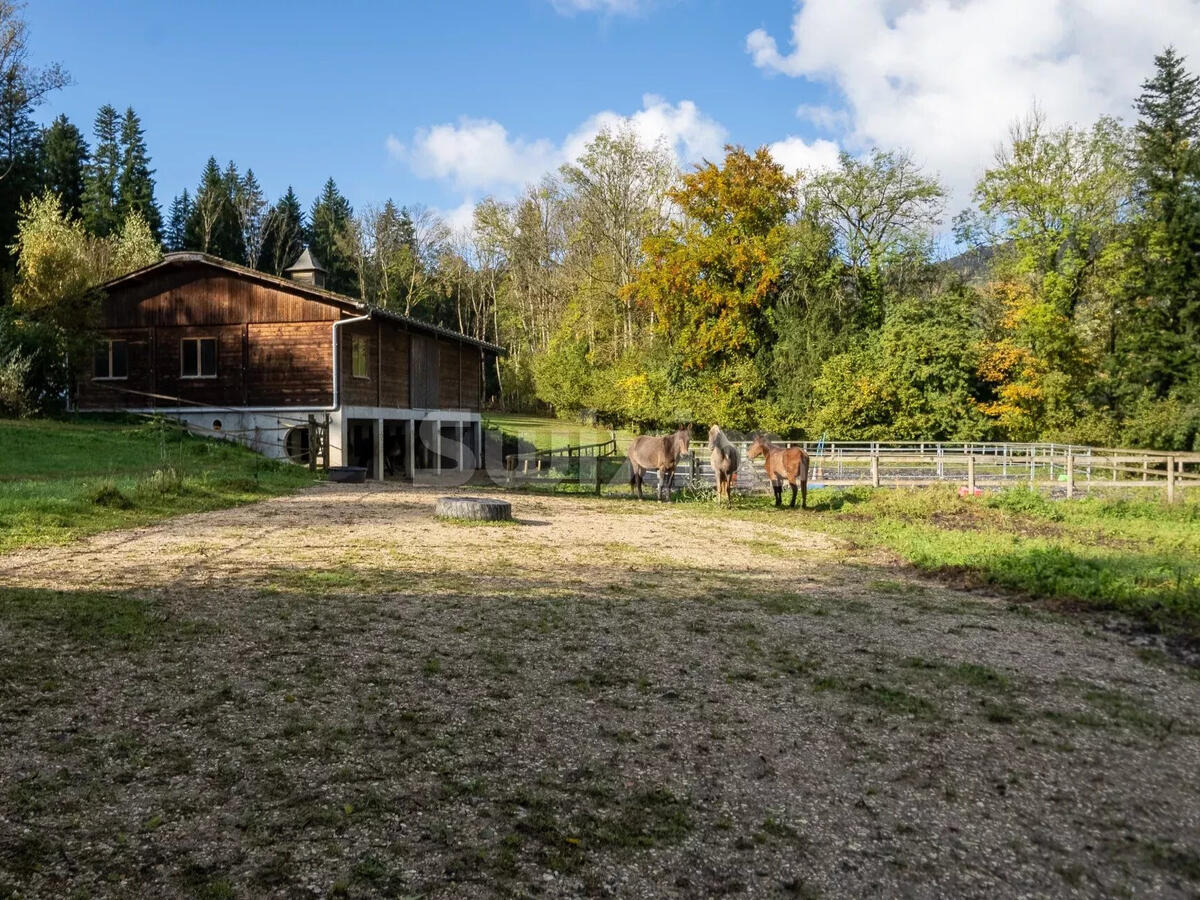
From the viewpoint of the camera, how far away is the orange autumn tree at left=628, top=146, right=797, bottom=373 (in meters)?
39.2

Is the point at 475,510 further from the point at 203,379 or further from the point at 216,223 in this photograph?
the point at 216,223

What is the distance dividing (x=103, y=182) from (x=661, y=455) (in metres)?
56.7

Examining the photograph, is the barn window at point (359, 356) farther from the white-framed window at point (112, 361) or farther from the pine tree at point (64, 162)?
the pine tree at point (64, 162)

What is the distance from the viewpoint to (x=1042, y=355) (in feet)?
120

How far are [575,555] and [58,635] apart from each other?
6.32 metres

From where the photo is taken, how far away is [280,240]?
6109 centimetres

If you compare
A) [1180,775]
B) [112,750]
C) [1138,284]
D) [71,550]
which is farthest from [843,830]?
[1138,284]

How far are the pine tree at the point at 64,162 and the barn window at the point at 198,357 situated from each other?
39388mm

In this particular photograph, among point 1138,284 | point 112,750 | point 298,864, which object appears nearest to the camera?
point 298,864

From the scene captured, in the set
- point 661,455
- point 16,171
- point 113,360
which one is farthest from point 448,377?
point 16,171

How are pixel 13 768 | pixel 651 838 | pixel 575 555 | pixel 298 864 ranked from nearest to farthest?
pixel 298 864, pixel 651 838, pixel 13 768, pixel 575 555

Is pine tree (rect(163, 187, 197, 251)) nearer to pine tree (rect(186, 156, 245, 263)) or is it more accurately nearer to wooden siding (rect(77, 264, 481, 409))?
pine tree (rect(186, 156, 245, 263))

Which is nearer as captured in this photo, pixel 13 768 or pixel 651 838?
pixel 651 838

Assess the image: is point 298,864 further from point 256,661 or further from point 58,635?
point 58,635
